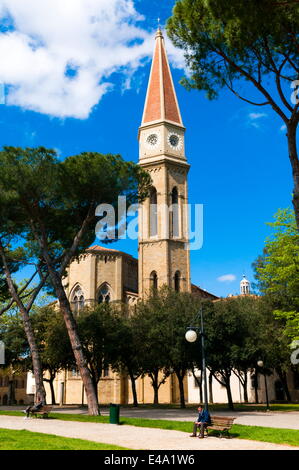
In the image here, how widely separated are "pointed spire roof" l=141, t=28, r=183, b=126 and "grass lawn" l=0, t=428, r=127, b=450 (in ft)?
126

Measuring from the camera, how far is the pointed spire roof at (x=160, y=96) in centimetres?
4797

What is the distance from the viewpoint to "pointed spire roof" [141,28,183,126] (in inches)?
1889

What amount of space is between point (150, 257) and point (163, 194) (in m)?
5.93

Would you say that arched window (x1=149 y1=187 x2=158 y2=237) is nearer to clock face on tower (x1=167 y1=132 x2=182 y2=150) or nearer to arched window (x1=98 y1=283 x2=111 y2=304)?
clock face on tower (x1=167 y1=132 x2=182 y2=150)

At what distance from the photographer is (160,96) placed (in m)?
48.3

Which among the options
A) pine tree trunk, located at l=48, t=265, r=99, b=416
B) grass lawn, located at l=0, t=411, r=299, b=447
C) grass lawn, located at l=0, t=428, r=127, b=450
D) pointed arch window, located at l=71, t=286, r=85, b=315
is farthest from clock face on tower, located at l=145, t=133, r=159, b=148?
grass lawn, located at l=0, t=428, r=127, b=450

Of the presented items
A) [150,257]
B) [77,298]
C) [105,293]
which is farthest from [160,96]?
[77,298]

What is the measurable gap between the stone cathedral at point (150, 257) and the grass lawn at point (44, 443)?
28.6 m

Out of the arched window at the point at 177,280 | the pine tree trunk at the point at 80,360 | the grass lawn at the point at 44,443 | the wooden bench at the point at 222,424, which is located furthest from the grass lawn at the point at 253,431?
the arched window at the point at 177,280

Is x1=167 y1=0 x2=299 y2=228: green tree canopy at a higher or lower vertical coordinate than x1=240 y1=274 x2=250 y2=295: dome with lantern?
lower

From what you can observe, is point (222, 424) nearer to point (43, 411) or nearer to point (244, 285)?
point (43, 411)

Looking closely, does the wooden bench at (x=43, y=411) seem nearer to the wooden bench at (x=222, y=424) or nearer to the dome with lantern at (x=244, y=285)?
the wooden bench at (x=222, y=424)
